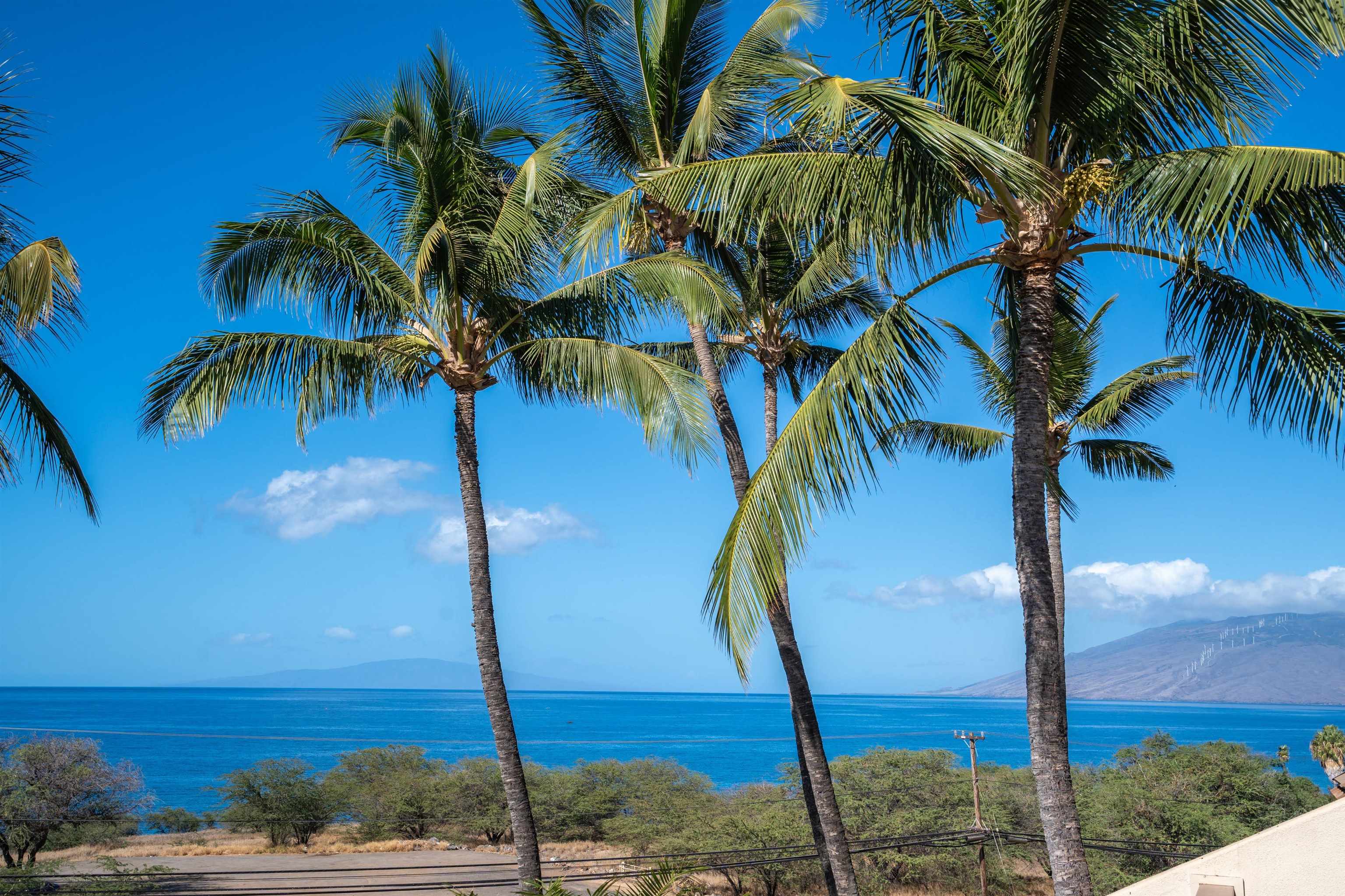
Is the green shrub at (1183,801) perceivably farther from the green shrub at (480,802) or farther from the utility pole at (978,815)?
the green shrub at (480,802)

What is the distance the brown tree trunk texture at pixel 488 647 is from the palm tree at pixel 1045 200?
14.7ft

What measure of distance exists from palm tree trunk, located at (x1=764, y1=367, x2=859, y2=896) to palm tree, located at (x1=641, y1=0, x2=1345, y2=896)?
3.89 m

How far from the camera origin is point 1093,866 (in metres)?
17.5

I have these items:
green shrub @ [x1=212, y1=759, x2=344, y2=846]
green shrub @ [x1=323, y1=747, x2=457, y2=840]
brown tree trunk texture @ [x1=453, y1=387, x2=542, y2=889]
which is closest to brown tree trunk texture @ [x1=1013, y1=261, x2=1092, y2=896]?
brown tree trunk texture @ [x1=453, y1=387, x2=542, y2=889]

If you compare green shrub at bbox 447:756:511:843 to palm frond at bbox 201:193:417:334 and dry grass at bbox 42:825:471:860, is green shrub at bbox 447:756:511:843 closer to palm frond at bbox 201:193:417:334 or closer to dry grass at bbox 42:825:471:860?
dry grass at bbox 42:825:471:860

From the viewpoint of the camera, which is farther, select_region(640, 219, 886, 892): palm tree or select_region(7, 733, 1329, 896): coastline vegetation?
select_region(7, 733, 1329, 896): coastline vegetation

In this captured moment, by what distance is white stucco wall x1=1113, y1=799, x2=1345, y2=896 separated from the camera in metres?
2.96

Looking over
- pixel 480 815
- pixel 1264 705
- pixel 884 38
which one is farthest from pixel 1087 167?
pixel 1264 705

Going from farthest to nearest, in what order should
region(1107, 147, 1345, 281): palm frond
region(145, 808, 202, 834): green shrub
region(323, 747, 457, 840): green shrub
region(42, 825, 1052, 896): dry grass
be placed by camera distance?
region(145, 808, 202, 834): green shrub < region(323, 747, 457, 840): green shrub < region(42, 825, 1052, 896): dry grass < region(1107, 147, 1345, 281): palm frond

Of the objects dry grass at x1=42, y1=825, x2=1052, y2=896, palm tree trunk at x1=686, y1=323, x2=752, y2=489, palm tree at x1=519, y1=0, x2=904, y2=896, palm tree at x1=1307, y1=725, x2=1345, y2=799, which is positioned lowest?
dry grass at x1=42, y1=825, x2=1052, y2=896

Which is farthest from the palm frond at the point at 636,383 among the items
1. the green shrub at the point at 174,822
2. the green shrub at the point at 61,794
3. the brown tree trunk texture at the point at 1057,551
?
the green shrub at the point at 174,822

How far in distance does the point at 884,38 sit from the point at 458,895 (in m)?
6.93

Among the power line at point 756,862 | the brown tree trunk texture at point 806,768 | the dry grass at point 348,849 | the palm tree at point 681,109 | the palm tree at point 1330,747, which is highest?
the palm tree at point 681,109

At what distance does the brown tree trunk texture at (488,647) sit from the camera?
9.12m
